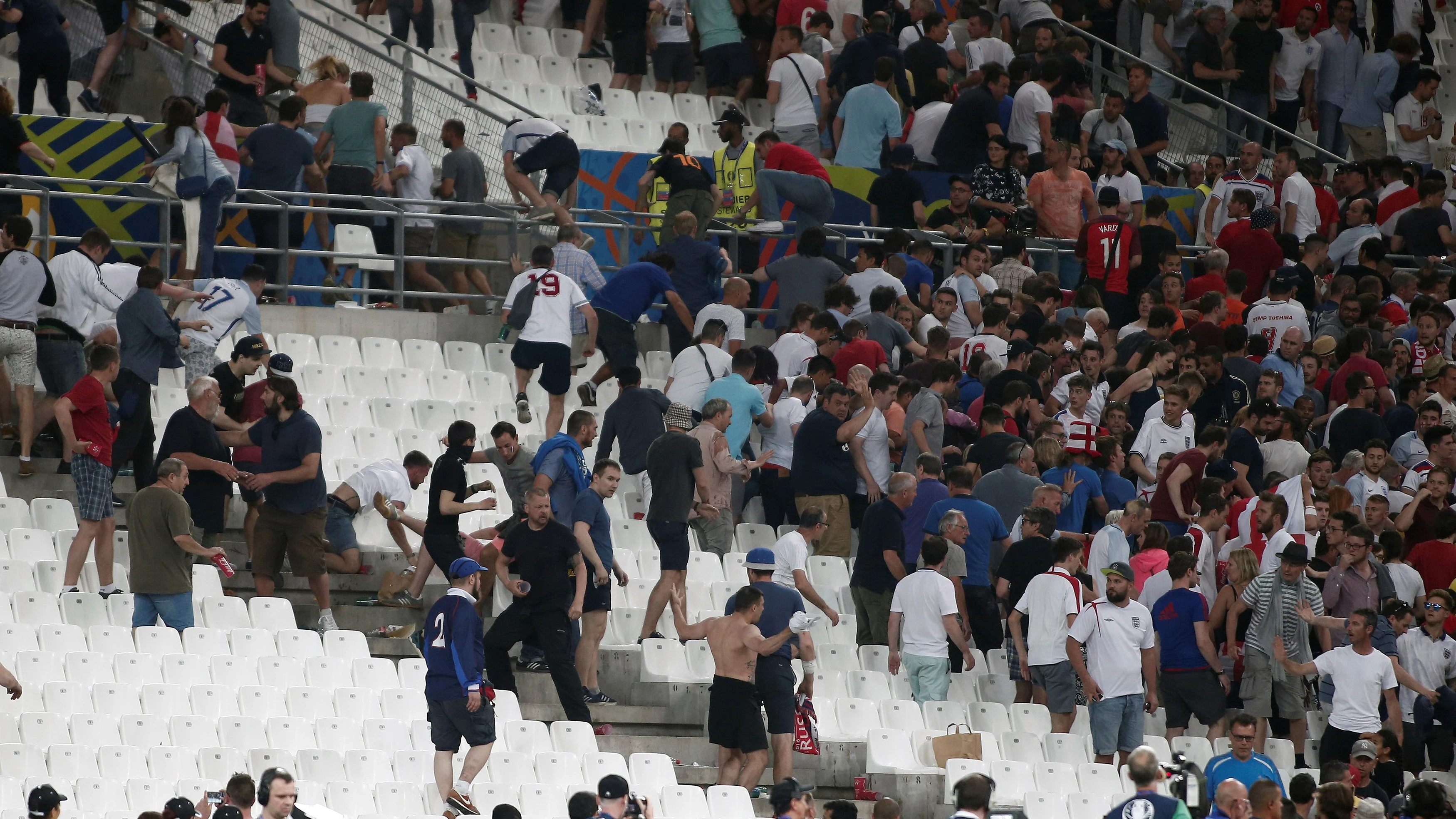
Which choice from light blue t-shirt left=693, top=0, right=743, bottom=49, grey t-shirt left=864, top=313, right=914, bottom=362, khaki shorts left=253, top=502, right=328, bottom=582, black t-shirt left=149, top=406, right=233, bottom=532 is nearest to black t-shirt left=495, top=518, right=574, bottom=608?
khaki shorts left=253, top=502, right=328, bottom=582

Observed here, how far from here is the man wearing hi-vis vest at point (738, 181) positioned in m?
17.5

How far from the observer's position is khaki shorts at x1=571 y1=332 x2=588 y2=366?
52.7 feet

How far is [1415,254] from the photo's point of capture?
19.4 metres

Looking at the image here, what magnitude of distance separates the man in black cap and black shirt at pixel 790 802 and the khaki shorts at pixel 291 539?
3999 mm

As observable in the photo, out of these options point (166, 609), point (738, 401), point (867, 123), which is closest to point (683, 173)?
point (867, 123)

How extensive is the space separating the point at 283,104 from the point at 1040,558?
6912 millimetres

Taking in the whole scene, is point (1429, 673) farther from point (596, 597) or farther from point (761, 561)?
point (596, 597)

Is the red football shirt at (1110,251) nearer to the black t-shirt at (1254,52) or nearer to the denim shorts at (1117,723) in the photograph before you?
the denim shorts at (1117,723)

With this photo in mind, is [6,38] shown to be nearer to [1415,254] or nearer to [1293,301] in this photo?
[1293,301]

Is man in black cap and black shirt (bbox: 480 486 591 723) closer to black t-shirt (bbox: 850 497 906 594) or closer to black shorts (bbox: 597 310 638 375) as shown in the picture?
black t-shirt (bbox: 850 497 906 594)

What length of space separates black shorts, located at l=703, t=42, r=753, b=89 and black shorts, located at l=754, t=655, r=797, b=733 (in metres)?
9.63

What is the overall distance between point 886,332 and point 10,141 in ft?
20.6

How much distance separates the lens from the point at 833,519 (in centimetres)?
1452

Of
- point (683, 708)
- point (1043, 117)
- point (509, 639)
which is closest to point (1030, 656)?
point (683, 708)
